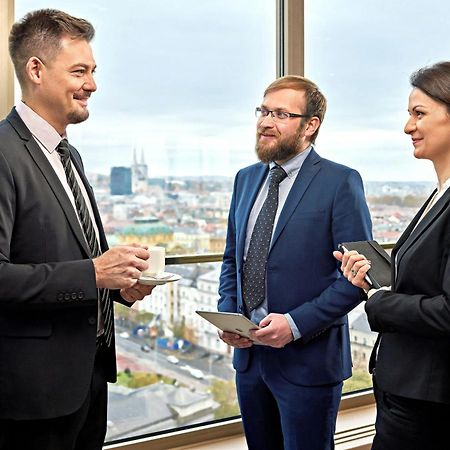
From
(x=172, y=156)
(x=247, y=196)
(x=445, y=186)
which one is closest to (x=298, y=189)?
(x=247, y=196)

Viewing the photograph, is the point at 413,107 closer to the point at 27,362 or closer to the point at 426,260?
the point at 426,260

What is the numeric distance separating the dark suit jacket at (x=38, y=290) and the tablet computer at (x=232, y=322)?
49 centimetres

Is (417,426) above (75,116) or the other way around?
the other way around

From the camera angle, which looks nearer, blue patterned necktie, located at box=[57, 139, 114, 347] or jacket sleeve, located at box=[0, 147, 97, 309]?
jacket sleeve, located at box=[0, 147, 97, 309]

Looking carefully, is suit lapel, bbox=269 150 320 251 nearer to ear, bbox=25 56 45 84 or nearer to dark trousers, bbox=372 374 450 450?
dark trousers, bbox=372 374 450 450

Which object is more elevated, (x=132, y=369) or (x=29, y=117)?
(x=29, y=117)

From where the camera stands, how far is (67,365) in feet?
6.44

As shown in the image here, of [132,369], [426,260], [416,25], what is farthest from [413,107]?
[416,25]

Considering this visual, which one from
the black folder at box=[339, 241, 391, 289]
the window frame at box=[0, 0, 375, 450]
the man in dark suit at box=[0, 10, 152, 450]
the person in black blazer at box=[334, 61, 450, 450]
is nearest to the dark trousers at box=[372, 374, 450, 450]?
the person in black blazer at box=[334, 61, 450, 450]

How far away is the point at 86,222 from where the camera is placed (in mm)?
2090

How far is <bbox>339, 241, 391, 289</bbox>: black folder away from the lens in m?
2.17

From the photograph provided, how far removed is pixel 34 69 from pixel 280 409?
1368 millimetres

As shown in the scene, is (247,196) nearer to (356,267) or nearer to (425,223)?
(356,267)

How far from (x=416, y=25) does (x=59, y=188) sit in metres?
2.70
